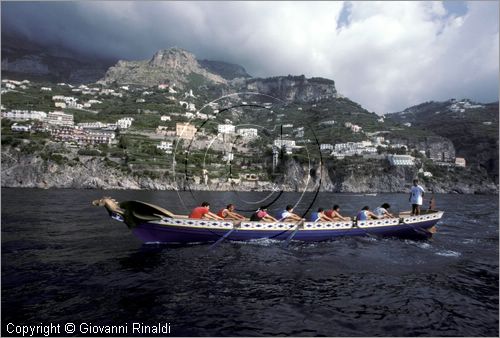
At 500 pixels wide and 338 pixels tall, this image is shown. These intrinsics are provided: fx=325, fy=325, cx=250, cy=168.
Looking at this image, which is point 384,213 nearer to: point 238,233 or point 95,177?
point 238,233

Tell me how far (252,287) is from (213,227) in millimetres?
6308

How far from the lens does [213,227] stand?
1781 centimetres

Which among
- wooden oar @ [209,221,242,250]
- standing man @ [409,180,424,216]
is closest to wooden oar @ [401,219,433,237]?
standing man @ [409,180,424,216]

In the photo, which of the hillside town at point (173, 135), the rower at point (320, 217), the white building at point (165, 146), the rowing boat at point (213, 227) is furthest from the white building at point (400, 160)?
the rower at point (320, 217)

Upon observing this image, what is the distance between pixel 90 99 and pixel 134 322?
214 meters

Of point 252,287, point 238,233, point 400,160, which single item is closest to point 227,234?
point 238,233

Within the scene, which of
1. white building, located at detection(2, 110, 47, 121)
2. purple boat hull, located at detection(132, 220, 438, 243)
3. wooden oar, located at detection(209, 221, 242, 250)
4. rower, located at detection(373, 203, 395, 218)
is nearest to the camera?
purple boat hull, located at detection(132, 220, 438, 243)

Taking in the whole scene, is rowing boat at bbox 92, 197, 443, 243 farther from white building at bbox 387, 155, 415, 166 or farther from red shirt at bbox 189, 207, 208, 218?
white building at bbox 387, 155, 415, 166

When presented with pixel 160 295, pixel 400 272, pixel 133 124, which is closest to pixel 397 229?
pixel 400 272

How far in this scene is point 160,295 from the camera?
35.8ft

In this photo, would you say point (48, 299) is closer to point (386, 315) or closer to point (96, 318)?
point (96, 318)

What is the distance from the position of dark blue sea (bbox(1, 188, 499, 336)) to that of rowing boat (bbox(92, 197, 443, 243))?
2.01 feet

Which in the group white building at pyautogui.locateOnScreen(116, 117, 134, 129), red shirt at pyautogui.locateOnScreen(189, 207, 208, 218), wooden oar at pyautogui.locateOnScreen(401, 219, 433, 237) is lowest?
wooden oar at pyautogui.locateOnScreen(401, 219, 433, 237)

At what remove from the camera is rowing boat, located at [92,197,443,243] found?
1719 centimetres
